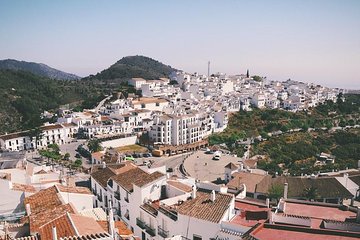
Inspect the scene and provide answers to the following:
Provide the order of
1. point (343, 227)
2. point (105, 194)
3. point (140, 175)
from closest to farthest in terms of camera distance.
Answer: point (343, 227) → point (140, 175) → point (105, 194)

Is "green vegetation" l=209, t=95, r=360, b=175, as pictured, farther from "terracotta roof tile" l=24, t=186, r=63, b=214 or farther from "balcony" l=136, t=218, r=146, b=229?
"terracotta roof tile" l=24, t=186, r=63, b=214

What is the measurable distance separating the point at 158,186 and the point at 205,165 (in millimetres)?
30935

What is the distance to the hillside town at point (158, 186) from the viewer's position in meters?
13.1

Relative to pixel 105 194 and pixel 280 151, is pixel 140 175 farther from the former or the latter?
pixel 280 151

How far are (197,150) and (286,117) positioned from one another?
33.2m

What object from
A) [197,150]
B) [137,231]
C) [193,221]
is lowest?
[197,150]

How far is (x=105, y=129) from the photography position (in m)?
62.7

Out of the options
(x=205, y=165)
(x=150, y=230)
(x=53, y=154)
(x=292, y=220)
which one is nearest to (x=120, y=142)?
(x=53, y=154)

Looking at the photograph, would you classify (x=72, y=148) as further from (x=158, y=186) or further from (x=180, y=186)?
(x=180, y=186)

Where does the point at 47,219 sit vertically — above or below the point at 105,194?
above

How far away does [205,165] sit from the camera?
5009 cm

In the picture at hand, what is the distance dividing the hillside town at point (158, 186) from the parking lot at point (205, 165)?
15 cm

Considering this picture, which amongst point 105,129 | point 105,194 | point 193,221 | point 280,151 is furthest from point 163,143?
point 193,221

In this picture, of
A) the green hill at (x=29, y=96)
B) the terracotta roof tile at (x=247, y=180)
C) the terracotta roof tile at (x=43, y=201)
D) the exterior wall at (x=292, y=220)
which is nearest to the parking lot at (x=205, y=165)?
the terracotta roof tile at (x=247, y=180)
